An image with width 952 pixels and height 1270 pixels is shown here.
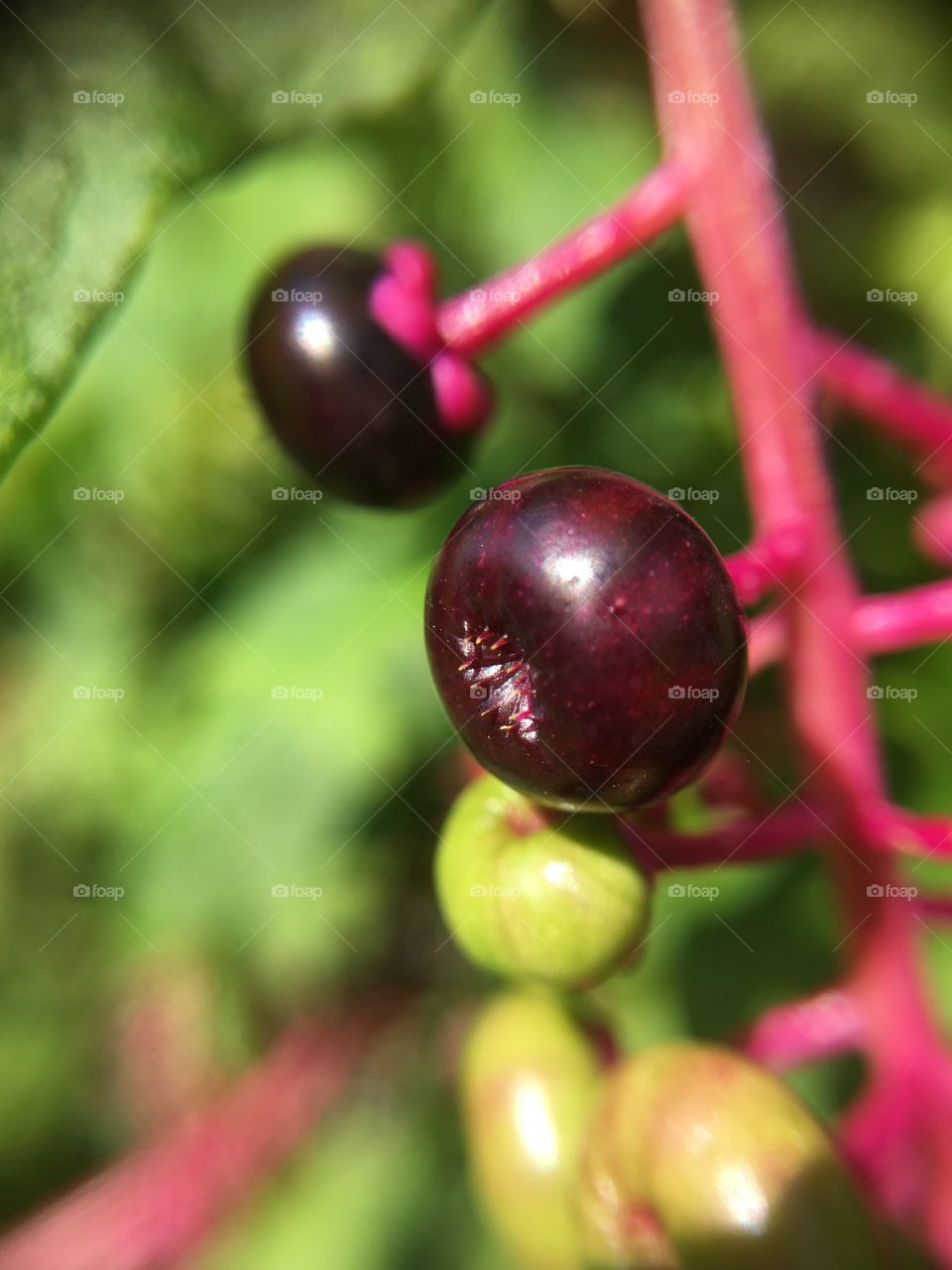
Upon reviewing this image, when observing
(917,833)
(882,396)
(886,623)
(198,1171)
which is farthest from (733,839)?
(198,1171)

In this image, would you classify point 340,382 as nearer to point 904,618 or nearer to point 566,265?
point 566,265

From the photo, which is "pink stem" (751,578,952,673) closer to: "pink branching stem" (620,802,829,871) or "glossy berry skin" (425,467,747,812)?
"pink branching stem" (620,802,829,871)

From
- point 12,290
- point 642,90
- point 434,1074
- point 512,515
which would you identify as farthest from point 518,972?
point 642,90

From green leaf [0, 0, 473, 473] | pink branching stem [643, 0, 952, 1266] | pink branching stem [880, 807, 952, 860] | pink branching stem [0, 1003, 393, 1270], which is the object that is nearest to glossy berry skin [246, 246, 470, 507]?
green leaf [0, 0, 473, 473]

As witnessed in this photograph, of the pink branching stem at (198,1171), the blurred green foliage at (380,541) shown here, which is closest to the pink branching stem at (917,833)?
the blurred green foliage at (380,541)

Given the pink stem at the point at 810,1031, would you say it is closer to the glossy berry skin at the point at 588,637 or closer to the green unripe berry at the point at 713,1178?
the green unripe berry at the point at 713,1178

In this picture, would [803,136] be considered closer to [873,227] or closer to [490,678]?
[873,227]
